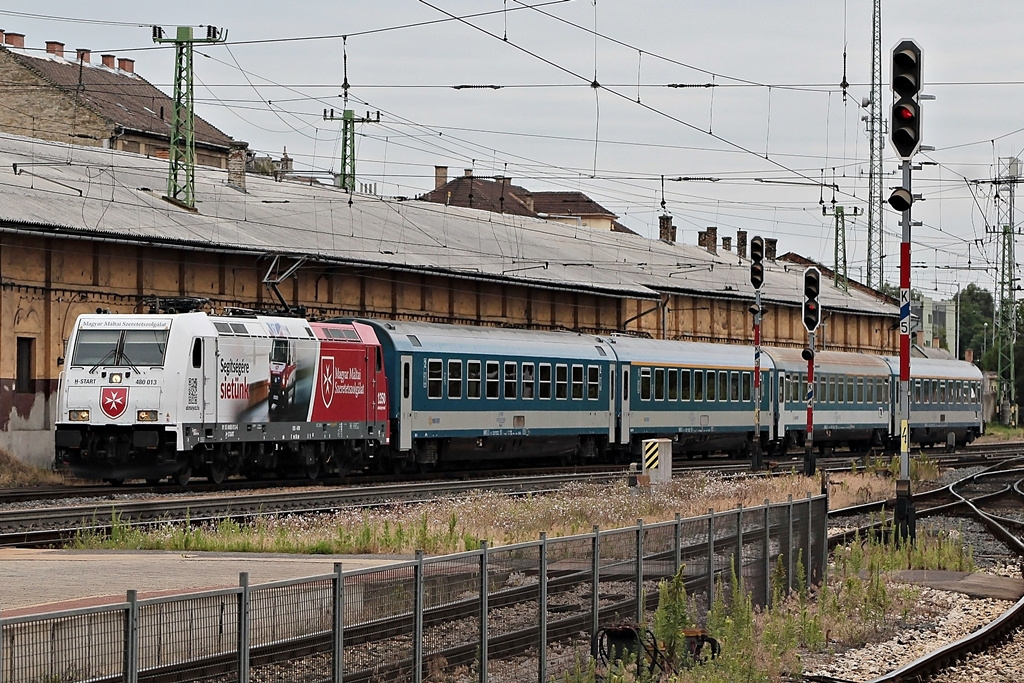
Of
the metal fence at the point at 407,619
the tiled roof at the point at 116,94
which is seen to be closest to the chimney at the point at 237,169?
the tiled roof at the point at 116,94

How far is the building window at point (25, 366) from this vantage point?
33.9 m

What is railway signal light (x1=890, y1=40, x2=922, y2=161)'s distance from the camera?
18.3 metres

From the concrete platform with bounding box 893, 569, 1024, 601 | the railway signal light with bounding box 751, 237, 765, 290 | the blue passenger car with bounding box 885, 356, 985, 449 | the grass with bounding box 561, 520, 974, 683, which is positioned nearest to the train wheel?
the grass with bounding box 561, 520, 974, 683

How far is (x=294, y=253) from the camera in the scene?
130 ft

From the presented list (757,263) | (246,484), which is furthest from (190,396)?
(757,263)

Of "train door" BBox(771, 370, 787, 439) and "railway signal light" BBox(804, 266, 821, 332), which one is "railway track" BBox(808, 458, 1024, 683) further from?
"train door" BBox(771, 370, 787, 439)

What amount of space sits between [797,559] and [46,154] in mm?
36084

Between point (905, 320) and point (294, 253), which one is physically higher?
point (294, 253)

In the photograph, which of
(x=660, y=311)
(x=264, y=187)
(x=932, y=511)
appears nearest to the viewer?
(x=932, y=511)

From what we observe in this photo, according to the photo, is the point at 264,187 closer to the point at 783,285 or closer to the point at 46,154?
the point at 46,154

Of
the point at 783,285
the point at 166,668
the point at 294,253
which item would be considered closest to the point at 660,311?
the point at 783,285

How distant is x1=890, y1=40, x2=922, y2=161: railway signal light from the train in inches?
568

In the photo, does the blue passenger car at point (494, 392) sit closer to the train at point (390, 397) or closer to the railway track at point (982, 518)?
the train at point (390, 397)

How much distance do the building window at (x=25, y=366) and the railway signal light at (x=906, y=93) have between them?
22.0 m
